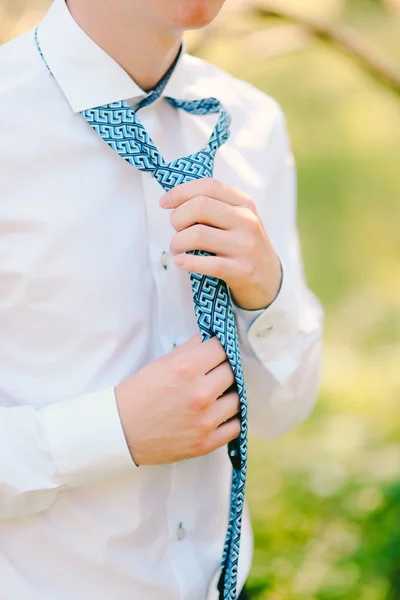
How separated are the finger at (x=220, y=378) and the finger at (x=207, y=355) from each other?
10 millimetres

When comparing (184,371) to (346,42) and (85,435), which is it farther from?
(346,42)

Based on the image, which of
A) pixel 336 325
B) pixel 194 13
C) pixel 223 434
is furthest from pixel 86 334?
pixel 336 325


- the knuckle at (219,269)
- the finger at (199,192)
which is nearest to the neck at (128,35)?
the finger at (199,192)

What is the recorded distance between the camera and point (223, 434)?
4.17ft

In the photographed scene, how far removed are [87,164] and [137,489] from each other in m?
0.53

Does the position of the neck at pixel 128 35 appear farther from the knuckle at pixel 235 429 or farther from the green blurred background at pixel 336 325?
the green blurred background at pixel 336 325

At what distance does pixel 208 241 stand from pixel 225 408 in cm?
26

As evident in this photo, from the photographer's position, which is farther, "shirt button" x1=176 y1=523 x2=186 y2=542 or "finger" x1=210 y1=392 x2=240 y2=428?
"shirt button" x1=176 y1=523 x2=186 y2=542

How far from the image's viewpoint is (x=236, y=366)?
1.26m

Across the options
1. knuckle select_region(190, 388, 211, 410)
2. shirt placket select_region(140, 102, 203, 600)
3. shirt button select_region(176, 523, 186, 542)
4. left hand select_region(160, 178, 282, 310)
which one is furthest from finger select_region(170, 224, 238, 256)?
shirt button select_region(176, 523, 186, 542)

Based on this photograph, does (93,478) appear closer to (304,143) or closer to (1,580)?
(1,580)

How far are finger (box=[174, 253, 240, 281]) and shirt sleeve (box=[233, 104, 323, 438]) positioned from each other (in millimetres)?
144

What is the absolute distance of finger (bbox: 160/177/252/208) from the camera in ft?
3.89

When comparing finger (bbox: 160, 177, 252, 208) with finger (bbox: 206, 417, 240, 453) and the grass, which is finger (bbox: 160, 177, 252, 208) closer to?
finger (bbox: 206, 417, 240, 453)
